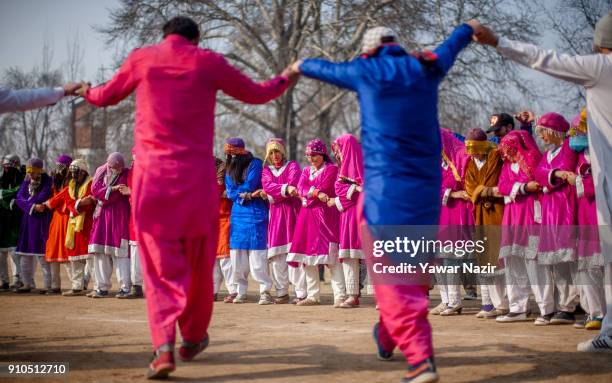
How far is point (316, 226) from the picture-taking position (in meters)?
10.8

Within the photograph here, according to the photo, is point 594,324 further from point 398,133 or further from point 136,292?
point 136,292

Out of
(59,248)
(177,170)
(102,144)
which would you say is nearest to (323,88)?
(102,144)

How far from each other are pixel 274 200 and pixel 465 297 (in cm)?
316

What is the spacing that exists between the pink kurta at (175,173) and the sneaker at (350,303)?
4.66 meters

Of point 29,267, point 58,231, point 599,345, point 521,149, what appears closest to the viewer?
point 599,345

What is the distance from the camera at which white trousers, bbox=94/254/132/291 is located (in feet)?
38.8

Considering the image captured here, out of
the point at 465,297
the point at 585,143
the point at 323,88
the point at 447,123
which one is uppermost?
the point at 323,88

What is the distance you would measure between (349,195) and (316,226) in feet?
2.91

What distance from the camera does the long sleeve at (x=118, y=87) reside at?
220 inches

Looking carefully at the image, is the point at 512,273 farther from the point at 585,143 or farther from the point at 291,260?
the point at 291,260

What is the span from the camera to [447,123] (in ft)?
84.6

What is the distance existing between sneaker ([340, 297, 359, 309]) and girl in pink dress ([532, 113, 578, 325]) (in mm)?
2718

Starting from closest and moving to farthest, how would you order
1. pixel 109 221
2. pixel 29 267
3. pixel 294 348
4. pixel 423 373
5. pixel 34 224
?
pixel 423 373 → pixel 294 348 → pixel 109 221 → pixel 34 224 → pixel 29 267

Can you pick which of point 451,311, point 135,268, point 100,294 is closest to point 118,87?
point 451,311
